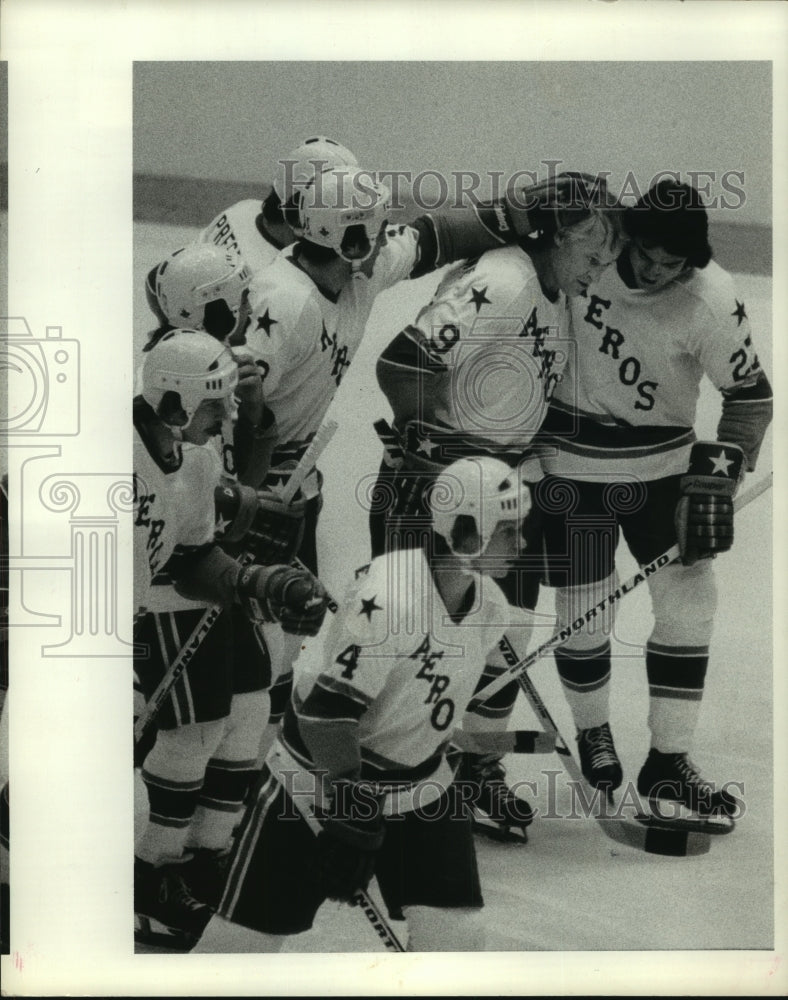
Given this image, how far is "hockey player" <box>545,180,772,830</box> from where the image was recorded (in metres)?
2.70

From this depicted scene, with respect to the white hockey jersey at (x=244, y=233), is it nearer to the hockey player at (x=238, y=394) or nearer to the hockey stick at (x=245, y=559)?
the hockey player at (x=238, y=394)

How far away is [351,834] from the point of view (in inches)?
105

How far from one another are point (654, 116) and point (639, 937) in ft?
6.01

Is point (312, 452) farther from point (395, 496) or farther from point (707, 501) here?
point (707, 501)

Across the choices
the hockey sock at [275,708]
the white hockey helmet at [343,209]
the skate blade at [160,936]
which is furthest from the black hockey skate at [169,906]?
the white hockey helmet at [343,209]

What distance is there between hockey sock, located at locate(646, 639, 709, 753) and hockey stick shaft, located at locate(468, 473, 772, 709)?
0.50 ft

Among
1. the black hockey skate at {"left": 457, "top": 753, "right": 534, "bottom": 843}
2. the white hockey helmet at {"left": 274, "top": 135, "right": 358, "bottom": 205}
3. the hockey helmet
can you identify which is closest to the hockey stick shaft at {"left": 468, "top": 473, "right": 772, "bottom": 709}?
the black hockey skate at {"left": 457, "top": 753, "right": 534, "bottom": 843}

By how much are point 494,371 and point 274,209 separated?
0.60m

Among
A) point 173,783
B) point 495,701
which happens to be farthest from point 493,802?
point 173,783

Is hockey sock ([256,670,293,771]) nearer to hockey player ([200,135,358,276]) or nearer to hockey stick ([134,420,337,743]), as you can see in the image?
hockey stick ([134,420,337,743])

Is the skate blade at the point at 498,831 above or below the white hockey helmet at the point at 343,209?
below

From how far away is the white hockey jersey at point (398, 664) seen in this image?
2652mm

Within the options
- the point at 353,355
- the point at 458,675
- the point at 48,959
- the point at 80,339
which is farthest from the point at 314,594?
the point at 48,959
